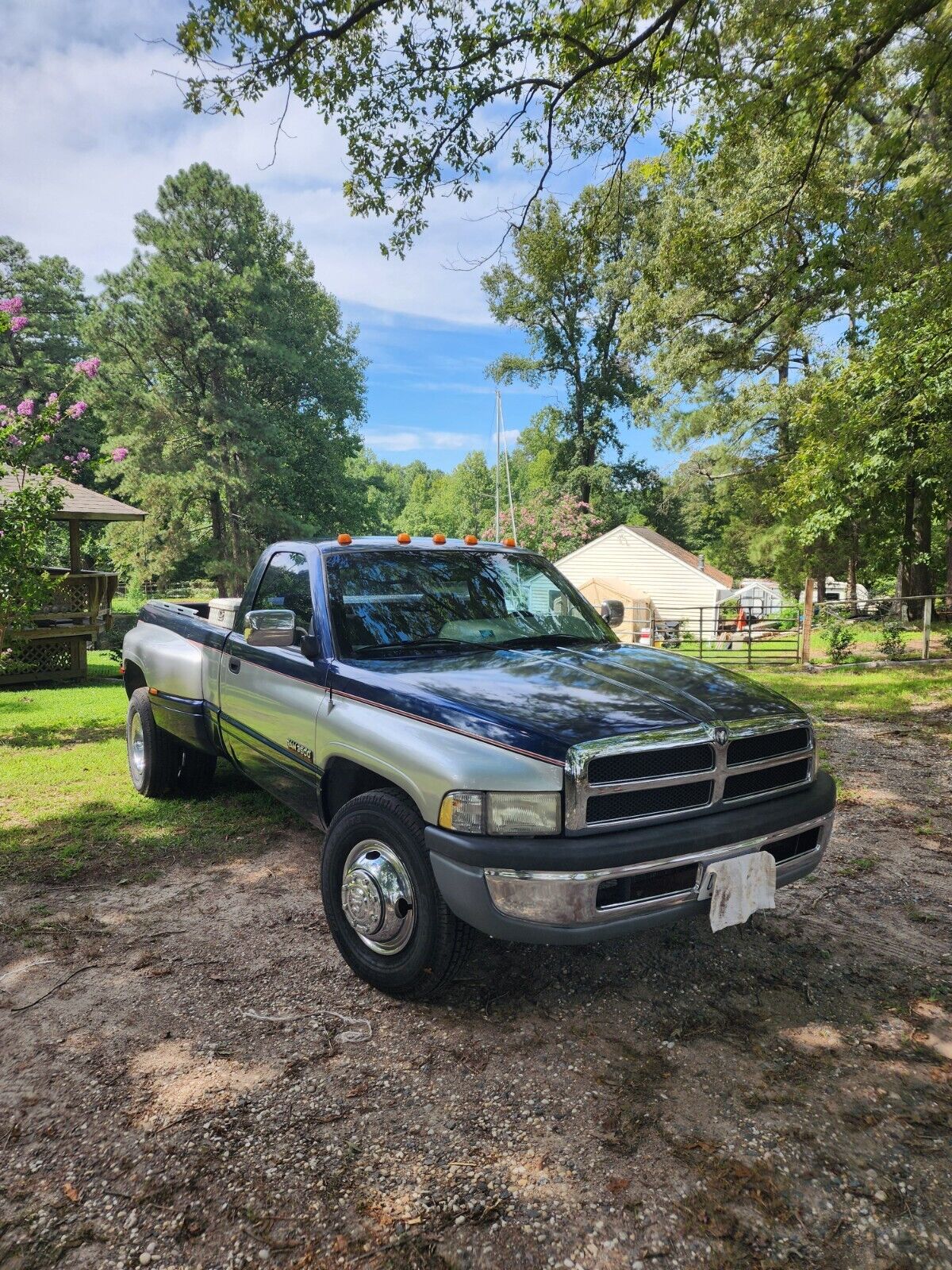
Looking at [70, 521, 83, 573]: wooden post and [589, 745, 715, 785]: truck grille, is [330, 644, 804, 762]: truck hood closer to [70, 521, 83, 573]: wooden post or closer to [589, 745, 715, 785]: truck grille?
[589, 745, 715, 785]: truck grille

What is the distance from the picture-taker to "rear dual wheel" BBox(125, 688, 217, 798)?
5.77 m

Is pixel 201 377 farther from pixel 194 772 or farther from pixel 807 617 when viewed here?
pixel 194 772

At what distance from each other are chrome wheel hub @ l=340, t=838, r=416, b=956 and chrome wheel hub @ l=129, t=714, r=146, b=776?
11.3ft

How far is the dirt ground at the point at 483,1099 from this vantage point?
6.52ft

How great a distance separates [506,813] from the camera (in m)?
2.59

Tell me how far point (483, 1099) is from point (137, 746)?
4.61 meters

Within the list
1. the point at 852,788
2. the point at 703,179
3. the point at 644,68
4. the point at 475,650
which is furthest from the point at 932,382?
the point at 475,650

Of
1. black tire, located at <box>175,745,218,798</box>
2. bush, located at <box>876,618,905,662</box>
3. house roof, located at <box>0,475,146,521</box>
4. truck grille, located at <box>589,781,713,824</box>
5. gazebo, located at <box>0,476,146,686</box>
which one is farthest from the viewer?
house roof, located at <box>0,475,146,521</box>

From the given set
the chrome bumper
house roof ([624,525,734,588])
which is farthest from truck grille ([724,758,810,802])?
house roof ([624,525,734,588])

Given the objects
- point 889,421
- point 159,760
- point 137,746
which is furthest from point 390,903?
point 889,421

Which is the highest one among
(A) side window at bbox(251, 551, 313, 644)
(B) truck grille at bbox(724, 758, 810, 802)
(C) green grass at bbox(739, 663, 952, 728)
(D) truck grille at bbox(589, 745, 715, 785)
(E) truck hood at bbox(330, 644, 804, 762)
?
(A) side window at bbox(251, 551, 313, 644)

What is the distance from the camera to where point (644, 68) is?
8.15 meters

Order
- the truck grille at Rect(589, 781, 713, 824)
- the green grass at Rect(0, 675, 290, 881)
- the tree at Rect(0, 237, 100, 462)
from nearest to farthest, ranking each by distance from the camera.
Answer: the truck grille at Rect(589, 781, 713, 824) < the green grass at Rect(0, 675, 290, 881) < the tree at Rect(0, 237, 100, 462)

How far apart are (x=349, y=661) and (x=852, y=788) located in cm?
472
